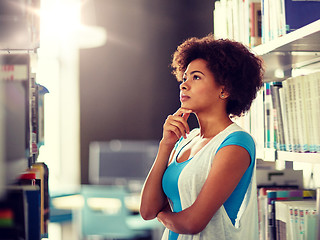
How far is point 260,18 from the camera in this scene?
194 cm

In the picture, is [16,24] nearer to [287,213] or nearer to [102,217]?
[287,213]

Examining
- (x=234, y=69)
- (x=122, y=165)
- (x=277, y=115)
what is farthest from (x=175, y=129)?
(x=122, y=165)

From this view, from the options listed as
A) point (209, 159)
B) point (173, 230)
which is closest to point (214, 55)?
point (209, 159)

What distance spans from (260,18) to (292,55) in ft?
0.85

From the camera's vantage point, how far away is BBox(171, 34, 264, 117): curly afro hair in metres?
1.51

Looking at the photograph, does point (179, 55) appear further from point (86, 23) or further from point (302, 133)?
point (86, 23)

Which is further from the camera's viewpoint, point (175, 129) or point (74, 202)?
point (74, 202)

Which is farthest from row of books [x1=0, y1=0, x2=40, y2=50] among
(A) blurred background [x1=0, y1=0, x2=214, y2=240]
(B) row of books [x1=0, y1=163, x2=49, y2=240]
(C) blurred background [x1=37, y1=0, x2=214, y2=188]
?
(C) blurred background [x1=37, y1=0, x2=214, y2=188]

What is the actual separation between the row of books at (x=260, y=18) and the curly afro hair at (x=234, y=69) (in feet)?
0.75

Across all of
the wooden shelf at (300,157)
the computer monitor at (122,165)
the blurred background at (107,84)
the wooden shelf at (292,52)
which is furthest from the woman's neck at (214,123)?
the computer monitor at (122,165)

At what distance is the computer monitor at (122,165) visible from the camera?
5.07m

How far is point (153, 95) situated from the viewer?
18.1ft

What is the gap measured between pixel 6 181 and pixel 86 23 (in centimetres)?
445

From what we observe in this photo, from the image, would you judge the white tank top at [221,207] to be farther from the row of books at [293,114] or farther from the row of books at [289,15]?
the row of books at [289,15]
